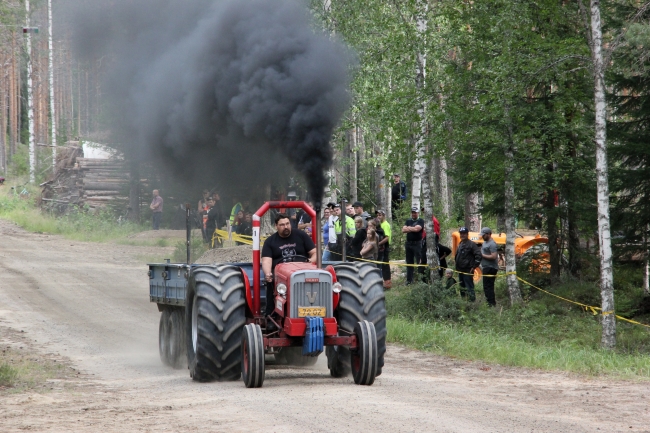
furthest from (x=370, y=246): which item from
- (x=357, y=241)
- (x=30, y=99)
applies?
(x=30, y=99)

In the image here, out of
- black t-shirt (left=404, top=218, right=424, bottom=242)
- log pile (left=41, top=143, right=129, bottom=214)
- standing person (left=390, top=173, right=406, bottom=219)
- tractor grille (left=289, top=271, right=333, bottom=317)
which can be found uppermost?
log pile (left=41, top=143, right=129, bottom=214)

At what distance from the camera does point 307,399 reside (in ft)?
27.3

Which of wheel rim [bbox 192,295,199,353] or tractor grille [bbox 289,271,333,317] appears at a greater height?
tractor grille [bbox 289,271,333,317]

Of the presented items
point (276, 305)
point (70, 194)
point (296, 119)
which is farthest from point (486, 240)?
point (70, 194)

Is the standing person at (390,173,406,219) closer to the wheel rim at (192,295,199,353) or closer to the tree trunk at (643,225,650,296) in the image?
the tree trunk at (643,225,650,296)

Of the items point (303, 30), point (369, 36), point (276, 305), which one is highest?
point (369, 36)

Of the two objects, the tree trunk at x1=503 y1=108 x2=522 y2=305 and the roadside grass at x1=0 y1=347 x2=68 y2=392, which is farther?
the tree trunk at x1=503 y1=108 x2=522 y2=305

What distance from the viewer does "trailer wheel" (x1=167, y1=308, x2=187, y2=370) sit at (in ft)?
38.6

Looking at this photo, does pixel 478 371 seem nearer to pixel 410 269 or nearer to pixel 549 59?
pixel 549 59

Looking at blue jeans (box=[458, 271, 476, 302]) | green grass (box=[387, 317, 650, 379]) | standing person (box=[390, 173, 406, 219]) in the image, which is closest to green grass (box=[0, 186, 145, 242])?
standing person (box=[390, 173, 406, 219])

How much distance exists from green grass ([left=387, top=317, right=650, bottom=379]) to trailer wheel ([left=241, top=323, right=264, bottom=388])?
429 cm

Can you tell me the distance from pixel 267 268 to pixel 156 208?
19.3 metres

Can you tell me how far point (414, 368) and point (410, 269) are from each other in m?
8.53

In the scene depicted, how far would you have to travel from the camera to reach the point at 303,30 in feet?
40.6
